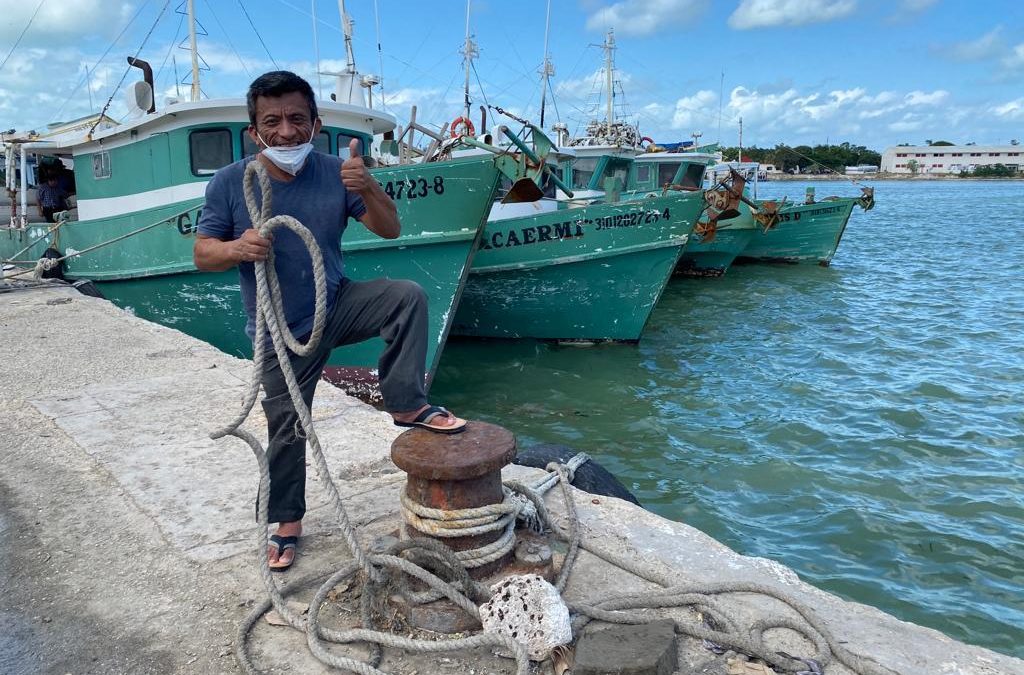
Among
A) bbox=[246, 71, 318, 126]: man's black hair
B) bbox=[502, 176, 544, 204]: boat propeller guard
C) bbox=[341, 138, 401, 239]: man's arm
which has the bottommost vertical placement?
bbox=[341, 138, 401, 239]: man's arm

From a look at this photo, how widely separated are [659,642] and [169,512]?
2.01m

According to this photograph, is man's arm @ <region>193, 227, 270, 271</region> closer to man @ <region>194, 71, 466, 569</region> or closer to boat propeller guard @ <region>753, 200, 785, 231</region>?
man @ <region>194, 71, 466, 569</region>

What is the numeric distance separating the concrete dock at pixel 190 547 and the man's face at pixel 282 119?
3.48 feet

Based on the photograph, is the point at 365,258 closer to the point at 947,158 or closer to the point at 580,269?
the point at 580,269

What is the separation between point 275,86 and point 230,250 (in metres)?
0.52

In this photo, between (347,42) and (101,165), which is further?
(347,42)

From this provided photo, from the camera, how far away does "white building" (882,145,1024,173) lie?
124938 mm

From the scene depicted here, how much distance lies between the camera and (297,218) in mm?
2377

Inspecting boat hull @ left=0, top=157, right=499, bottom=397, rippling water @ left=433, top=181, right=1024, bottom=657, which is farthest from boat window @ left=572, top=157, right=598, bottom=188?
boat hull @ left=0, top=157, right=499, bottom=397

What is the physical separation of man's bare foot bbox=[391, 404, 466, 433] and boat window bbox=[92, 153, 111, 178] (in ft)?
25.2

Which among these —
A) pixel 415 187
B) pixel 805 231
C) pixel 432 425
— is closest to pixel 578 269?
pixel 415 187

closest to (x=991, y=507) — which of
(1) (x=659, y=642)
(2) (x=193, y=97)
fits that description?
(1) (x=659, y=642)

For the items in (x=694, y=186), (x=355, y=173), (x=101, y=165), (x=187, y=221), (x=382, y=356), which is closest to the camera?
(x=355, y=173)

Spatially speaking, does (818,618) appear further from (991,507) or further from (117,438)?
(991,507)
